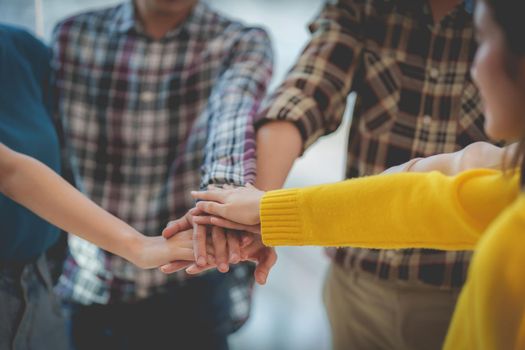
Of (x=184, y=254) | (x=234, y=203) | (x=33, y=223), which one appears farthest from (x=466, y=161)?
(x=33, y=223)

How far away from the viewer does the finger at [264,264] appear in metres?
0.99

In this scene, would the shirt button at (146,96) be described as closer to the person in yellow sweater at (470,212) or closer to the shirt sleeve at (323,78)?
the shirt sleeve at (323,78)

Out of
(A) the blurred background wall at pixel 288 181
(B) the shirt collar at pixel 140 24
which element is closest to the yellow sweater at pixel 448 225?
(B) the shirt collar at pixel 140 24

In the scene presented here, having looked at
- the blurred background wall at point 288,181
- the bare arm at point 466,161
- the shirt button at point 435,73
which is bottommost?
the blurred background wall at point 288,181

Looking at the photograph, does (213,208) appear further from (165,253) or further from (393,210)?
(393,210)

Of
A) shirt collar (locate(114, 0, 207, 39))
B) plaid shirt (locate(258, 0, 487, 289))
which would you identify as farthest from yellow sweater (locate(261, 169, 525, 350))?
shirt collar (locate(114, 0, 207, 39))

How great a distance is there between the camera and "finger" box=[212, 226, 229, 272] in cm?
97

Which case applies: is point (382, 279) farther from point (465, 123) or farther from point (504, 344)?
point (504, 344)

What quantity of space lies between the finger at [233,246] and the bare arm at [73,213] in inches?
2.7

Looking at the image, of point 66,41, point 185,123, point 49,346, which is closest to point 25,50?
point 66,41

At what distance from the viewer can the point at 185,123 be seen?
1278 mm

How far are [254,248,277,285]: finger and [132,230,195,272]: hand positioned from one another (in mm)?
118

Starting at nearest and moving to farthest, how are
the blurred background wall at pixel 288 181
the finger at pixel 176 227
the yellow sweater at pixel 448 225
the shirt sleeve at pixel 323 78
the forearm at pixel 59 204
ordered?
the yellow sweater at pixel 448 225, the forearm at pixel 59 204, the finger at pixel 176 227, the shirt sleeve at pixel 323 78, the blurred background wall at pixel 288 181

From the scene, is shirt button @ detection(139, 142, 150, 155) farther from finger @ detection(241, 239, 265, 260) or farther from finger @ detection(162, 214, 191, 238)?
finger @ detection(241, 239, 265, 260)
